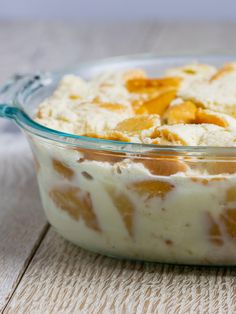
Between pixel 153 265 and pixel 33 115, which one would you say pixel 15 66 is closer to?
pixel 33 115

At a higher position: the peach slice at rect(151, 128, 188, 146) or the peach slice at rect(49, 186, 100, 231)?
the peach slice at rect(151, 128, 188, 146)

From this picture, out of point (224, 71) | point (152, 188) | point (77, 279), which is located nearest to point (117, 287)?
point (77, 279)

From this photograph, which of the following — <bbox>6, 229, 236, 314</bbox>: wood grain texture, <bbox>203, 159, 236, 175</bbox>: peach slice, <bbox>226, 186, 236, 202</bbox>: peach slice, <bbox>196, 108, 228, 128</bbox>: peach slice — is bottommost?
<bbox>6, 229, 236, 314</bbox>: wood grain texture

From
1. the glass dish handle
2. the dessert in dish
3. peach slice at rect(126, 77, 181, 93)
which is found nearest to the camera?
the dessert in dish

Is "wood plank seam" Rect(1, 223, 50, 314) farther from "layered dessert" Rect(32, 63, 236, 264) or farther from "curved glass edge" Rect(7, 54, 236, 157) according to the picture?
"curved glass edge" Rect(7, 54, 236, 157)

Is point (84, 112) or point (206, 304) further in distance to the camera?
point (84, 112)

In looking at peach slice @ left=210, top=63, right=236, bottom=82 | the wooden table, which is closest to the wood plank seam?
the wooden table

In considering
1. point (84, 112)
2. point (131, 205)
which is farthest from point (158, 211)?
point (84, 112)

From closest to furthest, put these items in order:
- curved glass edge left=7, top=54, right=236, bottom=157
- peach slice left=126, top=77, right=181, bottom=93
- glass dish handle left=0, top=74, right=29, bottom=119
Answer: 1. curved glass edge left=7, top=54, right=236, bottom=157
2. glass dish handle left=0, top=74, right=29, bottom=119
3. peach slice left=126, top=77, right=181, bottom=93
